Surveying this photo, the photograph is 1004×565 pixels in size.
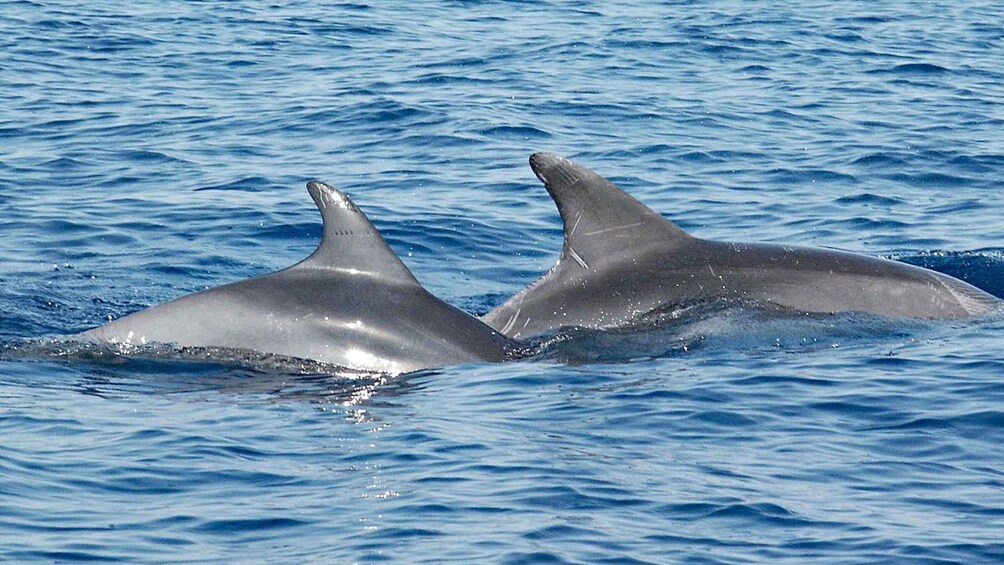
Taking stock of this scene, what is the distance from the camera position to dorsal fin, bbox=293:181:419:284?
12859 mm

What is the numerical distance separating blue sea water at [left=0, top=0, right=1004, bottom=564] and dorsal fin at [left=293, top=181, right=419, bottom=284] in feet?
2.93

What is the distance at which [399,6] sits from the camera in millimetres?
41031

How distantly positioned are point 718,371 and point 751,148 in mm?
12268

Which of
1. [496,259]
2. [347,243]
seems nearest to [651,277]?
[347,243]

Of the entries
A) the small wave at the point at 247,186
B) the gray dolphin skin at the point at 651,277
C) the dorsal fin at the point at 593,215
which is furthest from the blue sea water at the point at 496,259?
the dorsal fin at the point at 593,215

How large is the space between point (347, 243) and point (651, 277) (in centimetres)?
300

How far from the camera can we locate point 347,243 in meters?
13.0

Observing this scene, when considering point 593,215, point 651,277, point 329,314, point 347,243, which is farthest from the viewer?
point 651,277

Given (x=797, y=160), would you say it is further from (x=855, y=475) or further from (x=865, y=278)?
(x=855, y=475)

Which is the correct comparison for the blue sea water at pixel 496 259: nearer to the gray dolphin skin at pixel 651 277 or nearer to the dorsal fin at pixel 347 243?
the gray dolphin skin at pixel 651 277

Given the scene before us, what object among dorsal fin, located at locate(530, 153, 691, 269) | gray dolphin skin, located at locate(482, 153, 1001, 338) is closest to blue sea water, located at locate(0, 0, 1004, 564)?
gray dolphin skin, located at locate(482, 153, 1001, 338)

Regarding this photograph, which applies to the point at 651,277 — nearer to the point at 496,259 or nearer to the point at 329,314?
the point at 329,314

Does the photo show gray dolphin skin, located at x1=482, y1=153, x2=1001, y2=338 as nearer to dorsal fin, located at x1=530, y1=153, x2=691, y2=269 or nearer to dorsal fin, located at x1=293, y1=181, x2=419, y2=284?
dorsal fin, located at x1=530, y1=153, x2=691, y2=269

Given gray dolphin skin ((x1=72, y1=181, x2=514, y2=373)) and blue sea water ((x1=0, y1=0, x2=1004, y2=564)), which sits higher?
gray dolphin skin ((x1=72, y1=181, x2=514, y2=373))
